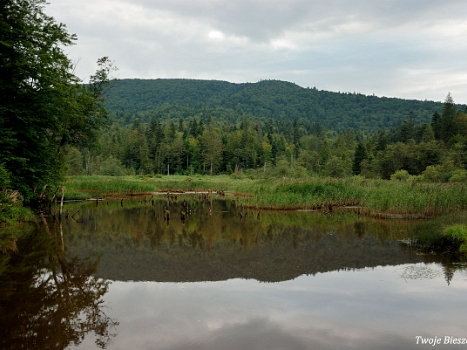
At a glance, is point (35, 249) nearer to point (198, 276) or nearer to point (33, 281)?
point (33, 281)

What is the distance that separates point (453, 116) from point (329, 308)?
238 ft

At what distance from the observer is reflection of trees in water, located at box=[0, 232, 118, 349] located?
7.28 m

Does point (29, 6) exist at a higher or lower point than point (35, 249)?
higher

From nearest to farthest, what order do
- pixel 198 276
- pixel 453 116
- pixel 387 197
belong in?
pixel 198 276 → pixel 387 197 → pixel 453 116

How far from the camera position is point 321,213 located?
2653 cm

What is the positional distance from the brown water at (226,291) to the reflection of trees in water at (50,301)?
3cm

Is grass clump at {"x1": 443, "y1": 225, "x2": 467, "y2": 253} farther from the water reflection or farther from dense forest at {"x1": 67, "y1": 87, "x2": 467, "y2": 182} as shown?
dense forest at {"x1": 67, "y1": 87, "x2": 467, "y2": 182}

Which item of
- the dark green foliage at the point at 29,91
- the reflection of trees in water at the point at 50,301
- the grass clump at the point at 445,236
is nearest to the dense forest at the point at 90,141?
the dark green foliage at the point at 29,91

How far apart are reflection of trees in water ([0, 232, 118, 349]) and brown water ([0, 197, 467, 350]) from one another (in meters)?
0.03

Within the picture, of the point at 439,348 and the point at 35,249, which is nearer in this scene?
the point at 439,348

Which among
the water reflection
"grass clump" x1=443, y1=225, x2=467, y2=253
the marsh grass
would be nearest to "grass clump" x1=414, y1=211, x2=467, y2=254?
"grass clump" x1=443, y1=225, x2=467, y2=253

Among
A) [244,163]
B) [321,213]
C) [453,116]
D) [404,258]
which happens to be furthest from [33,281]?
[244,163]

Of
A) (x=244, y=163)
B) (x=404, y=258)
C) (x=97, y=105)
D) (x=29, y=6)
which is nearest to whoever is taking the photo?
(x=404, y=258)

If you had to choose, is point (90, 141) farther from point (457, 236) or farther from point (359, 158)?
point (359, 158)
